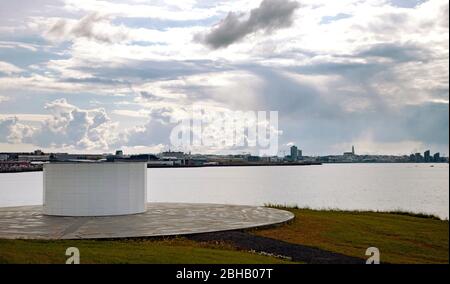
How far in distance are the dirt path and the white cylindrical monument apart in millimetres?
6520

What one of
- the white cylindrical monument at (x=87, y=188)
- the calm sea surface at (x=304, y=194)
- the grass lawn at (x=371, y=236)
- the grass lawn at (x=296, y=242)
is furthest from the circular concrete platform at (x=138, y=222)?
the calm sea surface at (x=304, y=194)

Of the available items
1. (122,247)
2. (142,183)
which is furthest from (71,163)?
(122,247)

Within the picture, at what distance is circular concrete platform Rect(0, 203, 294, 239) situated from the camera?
17.3 metres

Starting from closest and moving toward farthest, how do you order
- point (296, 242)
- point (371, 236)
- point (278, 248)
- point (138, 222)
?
point (278, 248), point (296, 242), point (371, 236), point (138, 222)

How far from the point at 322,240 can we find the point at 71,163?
1005 centimetres

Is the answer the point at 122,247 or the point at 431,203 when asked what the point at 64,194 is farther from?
the point at 431,203

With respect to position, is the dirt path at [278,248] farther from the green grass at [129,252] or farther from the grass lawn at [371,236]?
the grass lawn at [371,236]

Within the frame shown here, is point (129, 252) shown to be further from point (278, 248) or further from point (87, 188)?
point (87, 188)

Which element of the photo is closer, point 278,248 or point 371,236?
point 278,248

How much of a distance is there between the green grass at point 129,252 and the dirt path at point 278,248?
0.69 m

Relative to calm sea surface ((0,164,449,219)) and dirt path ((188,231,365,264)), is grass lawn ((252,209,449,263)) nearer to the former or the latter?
dirt path ((188,231,365,264))

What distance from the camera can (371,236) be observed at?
64.6 feet

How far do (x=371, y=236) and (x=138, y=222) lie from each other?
7.89m

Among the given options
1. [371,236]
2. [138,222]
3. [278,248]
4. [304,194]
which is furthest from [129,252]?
[304,194]
